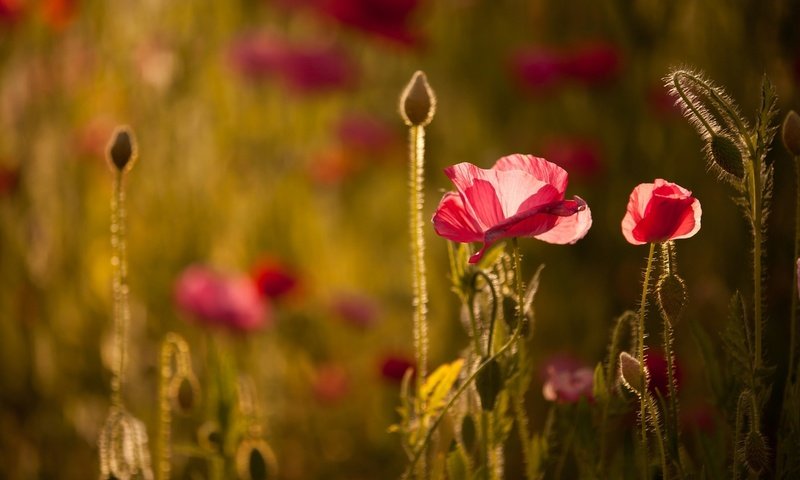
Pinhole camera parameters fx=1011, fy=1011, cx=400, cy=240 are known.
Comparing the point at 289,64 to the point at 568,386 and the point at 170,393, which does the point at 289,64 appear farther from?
the point at 568,386

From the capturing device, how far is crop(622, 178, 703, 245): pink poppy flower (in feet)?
2.16

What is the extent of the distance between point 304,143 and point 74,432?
1.04 m

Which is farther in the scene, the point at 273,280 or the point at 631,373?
the point at 273,280

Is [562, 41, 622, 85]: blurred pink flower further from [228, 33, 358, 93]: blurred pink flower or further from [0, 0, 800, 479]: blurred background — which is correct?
[228, 33, 358, 93]: blurred pink flower

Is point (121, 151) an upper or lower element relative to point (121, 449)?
upper

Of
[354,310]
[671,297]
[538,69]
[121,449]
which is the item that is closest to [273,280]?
[354,310]

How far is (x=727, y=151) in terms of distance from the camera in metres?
0.69

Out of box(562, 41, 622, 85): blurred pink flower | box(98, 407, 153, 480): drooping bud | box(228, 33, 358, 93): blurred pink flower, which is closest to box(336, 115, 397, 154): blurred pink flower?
box(228, 33, 358, 93): blurred pink flower

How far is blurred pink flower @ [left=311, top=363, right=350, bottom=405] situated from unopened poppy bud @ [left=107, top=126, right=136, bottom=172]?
895 mm

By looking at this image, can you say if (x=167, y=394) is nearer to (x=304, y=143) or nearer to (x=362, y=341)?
(x=362, y=341)

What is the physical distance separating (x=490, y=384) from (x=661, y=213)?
17 cm

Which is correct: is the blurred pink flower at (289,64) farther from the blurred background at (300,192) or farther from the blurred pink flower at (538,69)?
the blurred pink flower at (538,69)

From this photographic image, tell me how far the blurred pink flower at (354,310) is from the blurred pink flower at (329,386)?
4.0 inches

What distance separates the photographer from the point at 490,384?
71 cm
